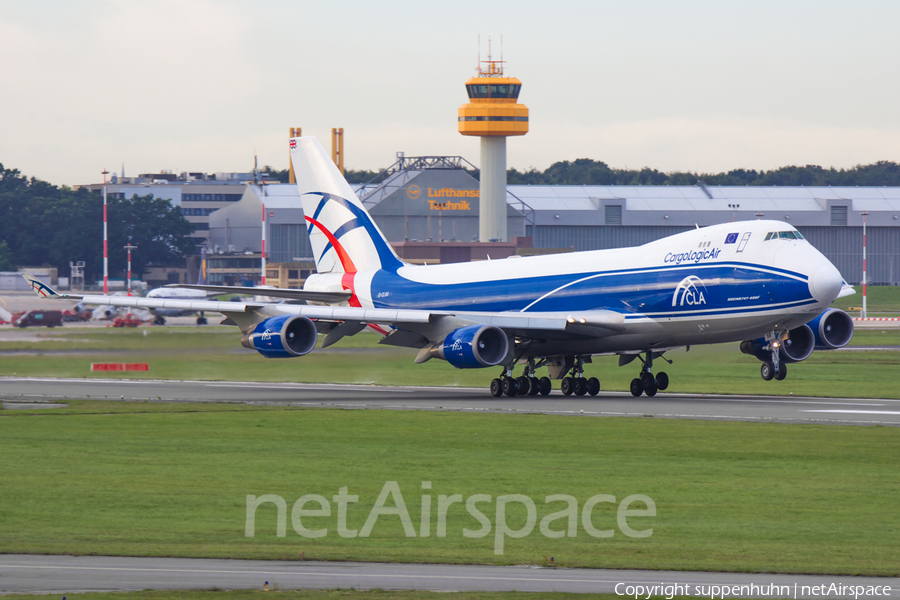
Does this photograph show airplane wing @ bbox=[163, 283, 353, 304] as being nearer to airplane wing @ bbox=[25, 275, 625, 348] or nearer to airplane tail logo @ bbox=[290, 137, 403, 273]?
airplane wing @ bbox=[25, 275, 625, 348]

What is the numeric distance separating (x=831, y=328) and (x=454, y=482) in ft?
76.6

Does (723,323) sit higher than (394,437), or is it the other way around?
(723,323)

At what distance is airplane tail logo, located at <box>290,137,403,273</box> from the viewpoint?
49562mm

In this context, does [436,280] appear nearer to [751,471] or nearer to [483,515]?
[751,471]

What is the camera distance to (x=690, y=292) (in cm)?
3822

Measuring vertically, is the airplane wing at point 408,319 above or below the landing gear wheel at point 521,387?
above

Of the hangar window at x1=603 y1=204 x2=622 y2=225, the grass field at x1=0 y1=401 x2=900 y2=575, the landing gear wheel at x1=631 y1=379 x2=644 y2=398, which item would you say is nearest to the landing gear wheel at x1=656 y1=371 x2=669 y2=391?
the landing gear wheel at x1=631 y1=379 x2=644 y2=398

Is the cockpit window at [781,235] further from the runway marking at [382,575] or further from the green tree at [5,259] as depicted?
the green tree at [5,259]

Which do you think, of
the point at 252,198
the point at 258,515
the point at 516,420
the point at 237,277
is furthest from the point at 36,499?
the point at 252,198

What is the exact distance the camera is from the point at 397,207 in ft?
436

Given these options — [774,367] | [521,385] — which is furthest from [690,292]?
[521,385]

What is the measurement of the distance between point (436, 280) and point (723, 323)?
12.7 m

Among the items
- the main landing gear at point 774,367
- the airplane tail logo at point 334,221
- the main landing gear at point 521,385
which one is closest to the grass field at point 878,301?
the airplane tail logo at point 334,221

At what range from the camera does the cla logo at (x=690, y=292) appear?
3806cm
